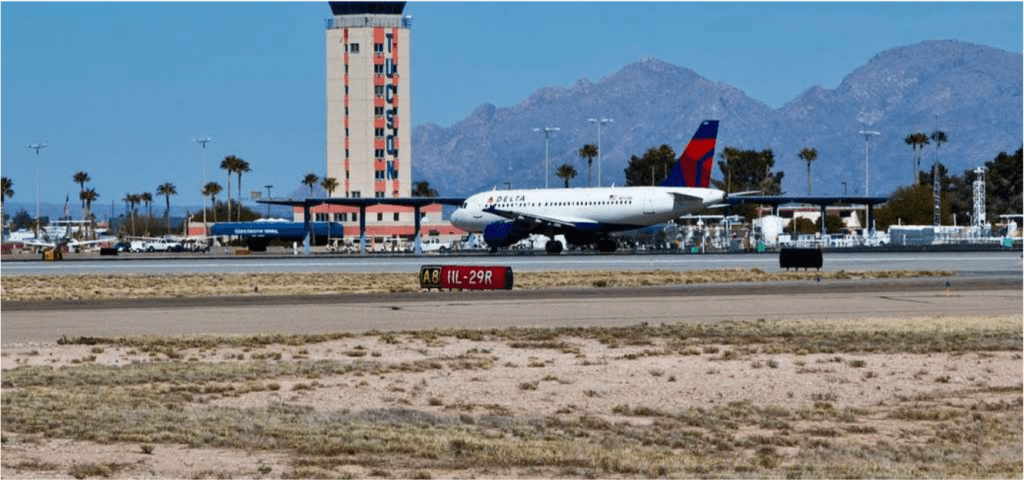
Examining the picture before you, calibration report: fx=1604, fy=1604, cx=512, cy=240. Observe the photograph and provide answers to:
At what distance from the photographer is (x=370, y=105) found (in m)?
169

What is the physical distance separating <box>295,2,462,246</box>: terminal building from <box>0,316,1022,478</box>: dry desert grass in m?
137

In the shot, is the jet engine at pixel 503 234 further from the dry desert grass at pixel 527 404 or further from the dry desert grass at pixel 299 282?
the dry desert grass at pixel 527 404

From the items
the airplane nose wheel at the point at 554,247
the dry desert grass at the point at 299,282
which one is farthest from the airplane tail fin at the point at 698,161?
the dry desert grass at the point at 299,282

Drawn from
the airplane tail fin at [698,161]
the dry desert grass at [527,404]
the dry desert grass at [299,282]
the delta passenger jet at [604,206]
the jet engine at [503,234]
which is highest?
the airplane tail fin at [698,161]

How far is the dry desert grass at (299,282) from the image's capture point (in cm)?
5209

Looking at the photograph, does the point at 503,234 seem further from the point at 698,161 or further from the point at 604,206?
the point at 698,161

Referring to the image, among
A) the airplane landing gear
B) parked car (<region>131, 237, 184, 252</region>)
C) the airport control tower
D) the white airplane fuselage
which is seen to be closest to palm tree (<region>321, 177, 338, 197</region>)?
the airport control tower

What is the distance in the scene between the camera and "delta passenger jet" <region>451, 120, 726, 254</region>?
90.6m

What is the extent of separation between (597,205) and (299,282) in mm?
36921

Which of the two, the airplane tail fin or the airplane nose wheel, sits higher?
the airplane tail fin

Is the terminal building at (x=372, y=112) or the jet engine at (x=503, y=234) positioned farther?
the terminal building at (x=372, y=112)

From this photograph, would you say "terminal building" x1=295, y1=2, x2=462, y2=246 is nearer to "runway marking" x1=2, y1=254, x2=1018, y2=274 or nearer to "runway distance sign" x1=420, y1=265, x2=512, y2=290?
"runway marking" x1=2, y1=254, x2=1018, y2=274

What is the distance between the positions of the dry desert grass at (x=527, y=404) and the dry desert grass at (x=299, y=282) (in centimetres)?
1970

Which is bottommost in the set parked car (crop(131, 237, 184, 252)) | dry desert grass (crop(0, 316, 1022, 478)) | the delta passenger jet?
dry desert grass (crop(0, 316, 1022, 478))
